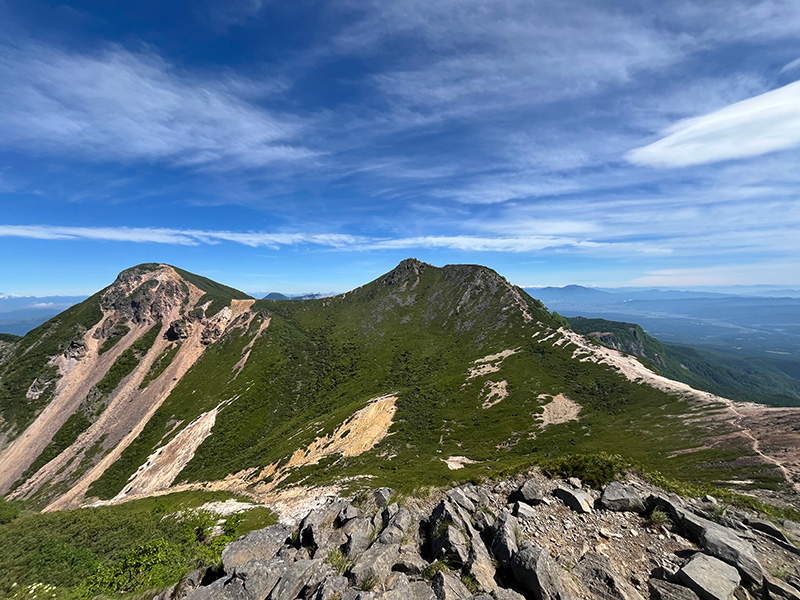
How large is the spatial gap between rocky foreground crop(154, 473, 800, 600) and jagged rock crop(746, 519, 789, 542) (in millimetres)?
49

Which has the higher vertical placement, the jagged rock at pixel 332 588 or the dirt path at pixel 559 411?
the jagged rock at pixel 332 588

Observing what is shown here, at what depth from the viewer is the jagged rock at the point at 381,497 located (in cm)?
2128

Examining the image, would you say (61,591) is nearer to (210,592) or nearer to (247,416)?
(210,592)

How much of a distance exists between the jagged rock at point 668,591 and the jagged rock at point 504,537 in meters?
4.94

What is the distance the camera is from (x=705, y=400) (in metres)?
59.2

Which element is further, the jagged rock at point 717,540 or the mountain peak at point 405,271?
the mountain peak at point 405,271

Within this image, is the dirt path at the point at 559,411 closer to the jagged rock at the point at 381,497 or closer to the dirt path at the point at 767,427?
the dirt path at the point at 767,427

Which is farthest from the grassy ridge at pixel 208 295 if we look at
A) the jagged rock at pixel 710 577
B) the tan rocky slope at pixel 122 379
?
the jagged rock at pixel 710 577

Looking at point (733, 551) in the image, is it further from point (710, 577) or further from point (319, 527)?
point (319, 527)

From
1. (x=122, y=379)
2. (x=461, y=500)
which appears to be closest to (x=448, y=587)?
(x=461, y=500)

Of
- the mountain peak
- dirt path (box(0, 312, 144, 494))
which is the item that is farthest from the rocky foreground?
the mountain peak

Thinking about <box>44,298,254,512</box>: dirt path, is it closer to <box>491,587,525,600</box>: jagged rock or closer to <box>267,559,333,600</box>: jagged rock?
<box>267,559,333,600</box>: jagged rock

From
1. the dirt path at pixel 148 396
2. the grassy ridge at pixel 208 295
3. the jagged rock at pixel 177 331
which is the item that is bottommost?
the dirt path at pixel 148 396

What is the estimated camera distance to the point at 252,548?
55.2ft
